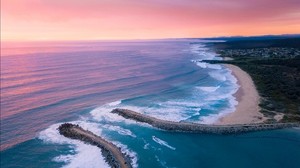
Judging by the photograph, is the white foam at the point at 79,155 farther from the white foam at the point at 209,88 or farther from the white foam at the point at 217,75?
the white foam at the point at 217,75

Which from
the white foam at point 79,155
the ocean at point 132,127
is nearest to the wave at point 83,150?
the white foam at point 79,155

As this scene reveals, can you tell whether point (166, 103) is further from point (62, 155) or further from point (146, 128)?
point (62, 155)

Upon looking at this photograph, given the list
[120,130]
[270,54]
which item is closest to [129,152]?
[120,130]

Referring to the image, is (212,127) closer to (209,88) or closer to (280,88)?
(209,88)

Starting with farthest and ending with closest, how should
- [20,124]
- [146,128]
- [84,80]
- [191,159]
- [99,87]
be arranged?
[84,80] < [99,87] < [20,124] < [146,128] < [191,159]

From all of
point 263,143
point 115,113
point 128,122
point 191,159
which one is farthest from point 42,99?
point 263,143

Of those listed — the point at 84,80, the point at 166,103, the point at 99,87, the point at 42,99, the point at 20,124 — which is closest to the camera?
the point at 20,124
